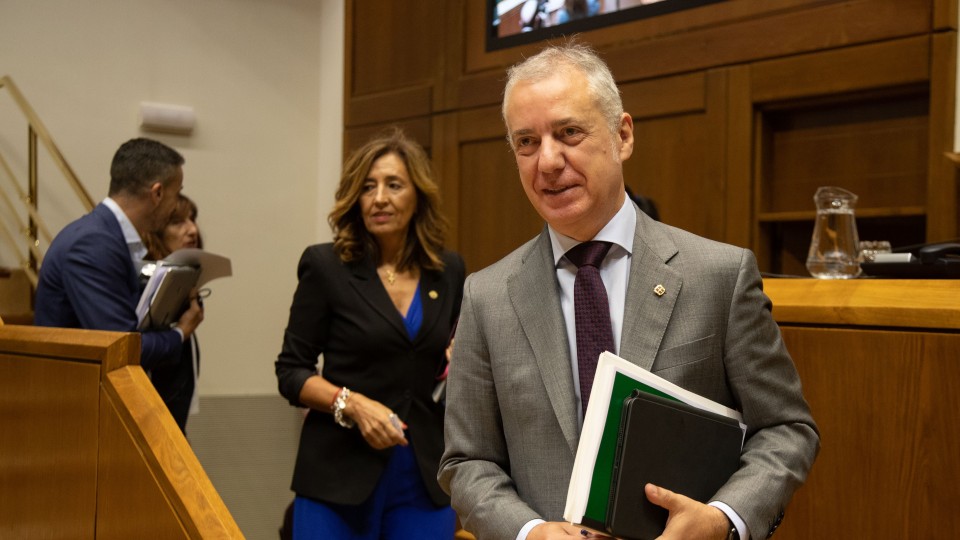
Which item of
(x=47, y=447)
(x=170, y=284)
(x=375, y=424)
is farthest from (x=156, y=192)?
(x=375, y=424)

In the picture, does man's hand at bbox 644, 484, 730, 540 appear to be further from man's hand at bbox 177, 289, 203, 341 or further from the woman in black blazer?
man's hand at bbox 177, 289, 203, 341

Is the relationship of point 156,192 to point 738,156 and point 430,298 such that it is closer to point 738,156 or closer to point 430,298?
point 430,298

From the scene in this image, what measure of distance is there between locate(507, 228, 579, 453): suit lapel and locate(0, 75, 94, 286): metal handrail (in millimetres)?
4502

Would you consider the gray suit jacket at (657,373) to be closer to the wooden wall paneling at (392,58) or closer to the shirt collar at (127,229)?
the shirt collar at (127,229)

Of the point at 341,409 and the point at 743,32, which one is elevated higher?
the point at 743,32

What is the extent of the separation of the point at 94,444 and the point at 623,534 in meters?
1.72

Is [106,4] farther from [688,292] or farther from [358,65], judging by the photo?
[688,292]

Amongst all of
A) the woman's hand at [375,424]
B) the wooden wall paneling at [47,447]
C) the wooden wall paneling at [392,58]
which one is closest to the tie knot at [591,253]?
the woman's hand at [375,424]

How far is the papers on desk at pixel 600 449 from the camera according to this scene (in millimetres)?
1247

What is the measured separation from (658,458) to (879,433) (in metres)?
0.92

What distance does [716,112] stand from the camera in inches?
165

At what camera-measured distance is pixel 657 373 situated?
1418mm

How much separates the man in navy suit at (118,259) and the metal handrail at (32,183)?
2332 mm

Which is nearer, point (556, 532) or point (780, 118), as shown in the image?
point (556, 532)
